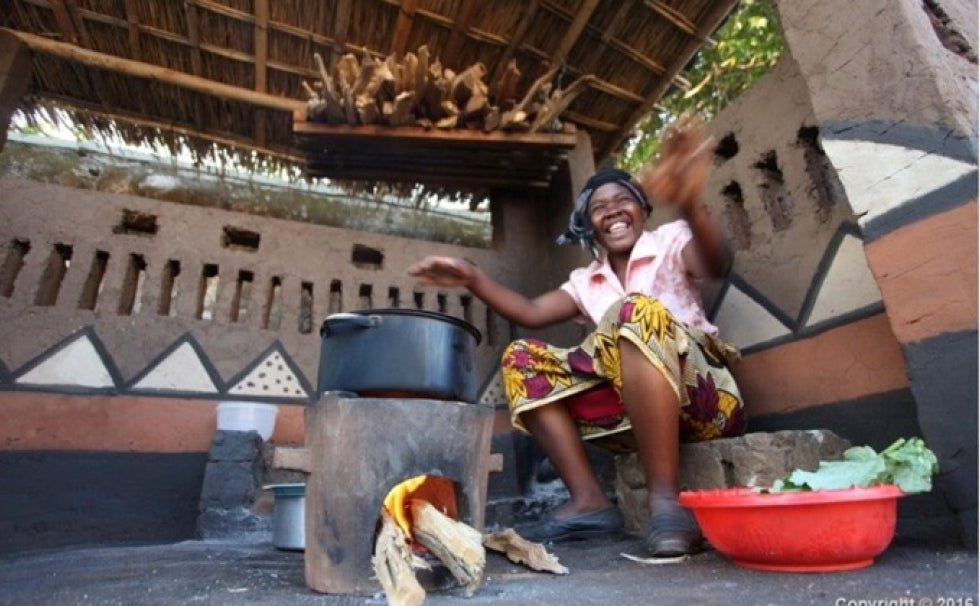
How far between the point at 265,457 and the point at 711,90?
4.39 metres

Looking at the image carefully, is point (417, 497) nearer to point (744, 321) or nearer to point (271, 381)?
point (744, 321)

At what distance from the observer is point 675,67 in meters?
3.44

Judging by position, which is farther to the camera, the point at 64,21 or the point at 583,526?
the point at 64,21

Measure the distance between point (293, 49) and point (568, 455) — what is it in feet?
8.54

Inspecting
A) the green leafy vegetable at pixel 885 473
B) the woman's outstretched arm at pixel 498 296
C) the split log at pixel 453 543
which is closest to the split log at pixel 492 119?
the woman's outstretched arm at pixel 498 296

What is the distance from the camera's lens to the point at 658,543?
1.71 m

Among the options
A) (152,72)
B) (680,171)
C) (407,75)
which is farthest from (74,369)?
(680,171)

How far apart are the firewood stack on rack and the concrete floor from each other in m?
2.16

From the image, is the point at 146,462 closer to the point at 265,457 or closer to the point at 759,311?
the point at 265,457

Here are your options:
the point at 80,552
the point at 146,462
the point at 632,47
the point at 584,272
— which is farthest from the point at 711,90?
the point at 80,552

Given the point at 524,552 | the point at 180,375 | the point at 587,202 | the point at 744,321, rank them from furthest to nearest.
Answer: the point at 180,375 → the point at 587,202 → the point at 744,321 → the point at 524,552

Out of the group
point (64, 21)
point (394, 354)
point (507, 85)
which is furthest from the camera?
point (507, 85)

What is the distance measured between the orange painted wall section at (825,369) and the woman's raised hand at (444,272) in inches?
45.2

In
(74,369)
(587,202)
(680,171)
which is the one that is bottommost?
(74,369)
